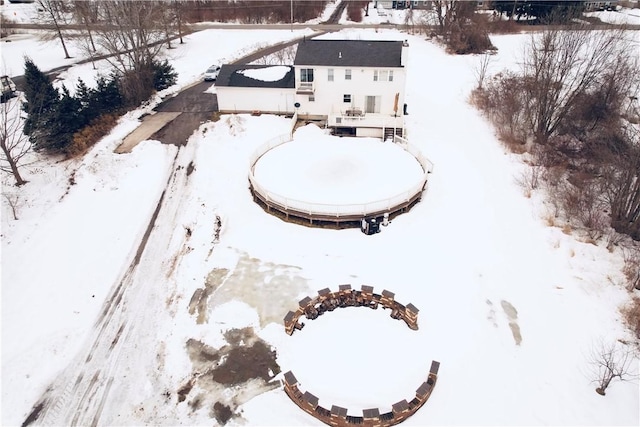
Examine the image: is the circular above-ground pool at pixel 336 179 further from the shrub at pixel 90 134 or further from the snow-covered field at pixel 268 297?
the shrub at pixel 90 134

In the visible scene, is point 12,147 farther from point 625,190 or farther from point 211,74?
point 625,190

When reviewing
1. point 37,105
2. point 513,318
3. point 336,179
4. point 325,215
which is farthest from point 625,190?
point 37,105

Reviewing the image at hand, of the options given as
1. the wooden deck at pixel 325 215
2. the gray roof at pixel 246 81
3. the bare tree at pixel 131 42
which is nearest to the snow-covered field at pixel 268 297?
the wooden deck at pixel 325 215

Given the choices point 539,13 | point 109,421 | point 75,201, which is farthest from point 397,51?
point 539,13

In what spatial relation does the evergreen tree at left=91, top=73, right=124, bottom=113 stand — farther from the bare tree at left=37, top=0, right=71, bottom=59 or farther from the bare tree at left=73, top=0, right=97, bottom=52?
the bare tree at left=37, top=0, right=71, bottom=59

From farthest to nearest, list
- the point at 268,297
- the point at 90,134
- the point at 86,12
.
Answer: the point at 86,12 → the point at 90,134 → the point at 268,297
